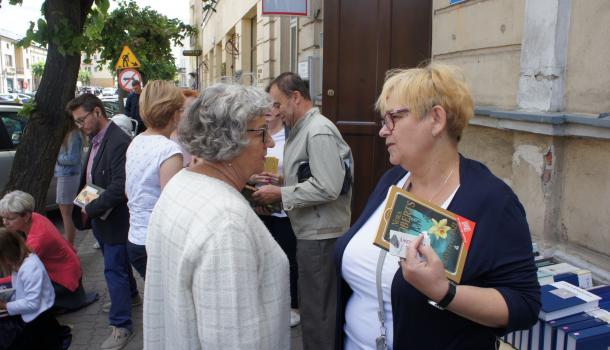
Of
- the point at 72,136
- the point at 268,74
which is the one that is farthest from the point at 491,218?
the point at 268,74

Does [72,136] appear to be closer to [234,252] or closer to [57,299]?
[57,299]

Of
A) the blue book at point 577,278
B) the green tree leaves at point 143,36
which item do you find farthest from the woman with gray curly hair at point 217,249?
the green tree leaves at point 143,36

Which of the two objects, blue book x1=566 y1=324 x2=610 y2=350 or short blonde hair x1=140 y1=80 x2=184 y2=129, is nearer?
blue book x1=566 y1=324 x2=610 y2=350

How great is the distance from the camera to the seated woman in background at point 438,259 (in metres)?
1.45

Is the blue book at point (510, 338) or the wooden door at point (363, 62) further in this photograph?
the wooden door at point (363, 62)

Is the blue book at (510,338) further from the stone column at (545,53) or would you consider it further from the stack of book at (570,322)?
the stone column at (545,53)

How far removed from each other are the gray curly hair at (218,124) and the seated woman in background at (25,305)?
2.13m

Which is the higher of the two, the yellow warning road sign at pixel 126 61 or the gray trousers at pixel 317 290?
the yellow warning road sign at pixel 126 61

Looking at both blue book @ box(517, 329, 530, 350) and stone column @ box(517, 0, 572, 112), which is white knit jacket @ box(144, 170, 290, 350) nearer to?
blue book @ box(517, 329, 530, 350)

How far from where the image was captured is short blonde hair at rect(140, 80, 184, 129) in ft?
10.4

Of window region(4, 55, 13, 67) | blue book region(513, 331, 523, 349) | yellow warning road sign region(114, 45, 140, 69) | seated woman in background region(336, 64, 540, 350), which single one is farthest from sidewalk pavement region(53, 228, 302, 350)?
window region(4, 55, 13, 67)

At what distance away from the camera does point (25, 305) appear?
3.13 metres

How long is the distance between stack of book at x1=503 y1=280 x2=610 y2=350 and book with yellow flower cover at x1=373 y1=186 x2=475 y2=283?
0.89 metres

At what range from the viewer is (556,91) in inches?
120
